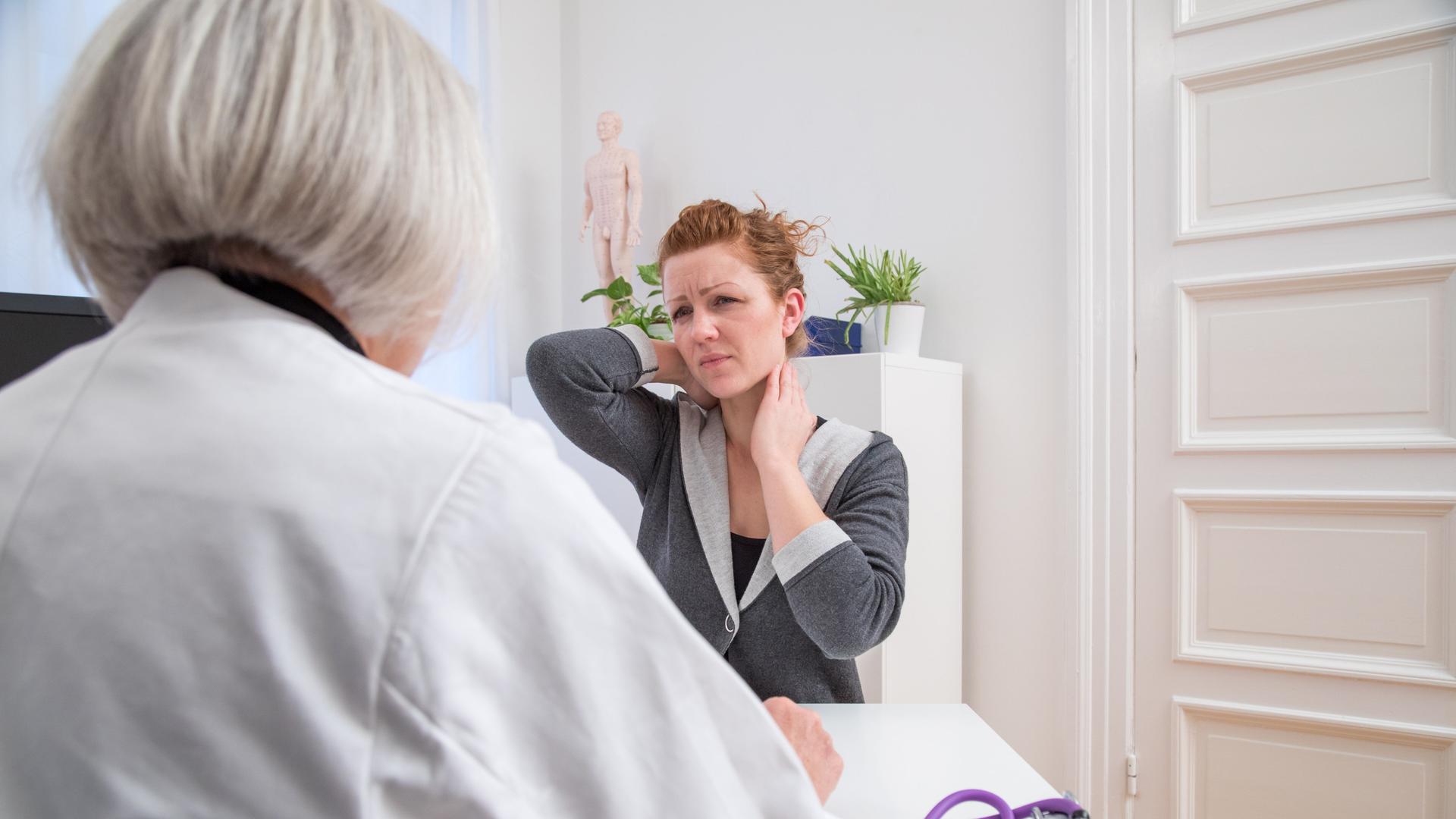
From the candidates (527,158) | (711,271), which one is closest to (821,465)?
(711,271)

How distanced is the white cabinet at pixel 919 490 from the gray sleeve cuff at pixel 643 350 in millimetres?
773

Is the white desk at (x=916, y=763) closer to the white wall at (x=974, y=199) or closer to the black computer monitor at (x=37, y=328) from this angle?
the black computer monitor at (x=37, y=328)

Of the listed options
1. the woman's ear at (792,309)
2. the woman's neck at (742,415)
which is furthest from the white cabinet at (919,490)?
the woman's neck at (742,415)

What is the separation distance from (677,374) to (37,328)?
85 cm

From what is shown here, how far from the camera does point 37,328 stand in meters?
1.05

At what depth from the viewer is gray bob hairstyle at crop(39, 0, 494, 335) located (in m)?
0.45

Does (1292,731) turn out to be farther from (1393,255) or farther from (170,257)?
(170,257)

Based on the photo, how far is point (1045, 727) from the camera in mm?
2461

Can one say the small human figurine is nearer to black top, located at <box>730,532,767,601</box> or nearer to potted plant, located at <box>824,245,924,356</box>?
potted plant, located at <box>824,245,924,356</box>

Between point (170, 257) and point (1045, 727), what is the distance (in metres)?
2.43

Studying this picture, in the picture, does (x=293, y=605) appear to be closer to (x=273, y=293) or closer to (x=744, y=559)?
(x=273, y=293)

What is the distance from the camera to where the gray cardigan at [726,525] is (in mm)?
1204

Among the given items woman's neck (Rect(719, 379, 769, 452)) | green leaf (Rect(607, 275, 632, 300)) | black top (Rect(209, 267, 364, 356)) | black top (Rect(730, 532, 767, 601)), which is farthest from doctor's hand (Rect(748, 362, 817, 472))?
green leaf (Rect(607, 275, 632, 300))

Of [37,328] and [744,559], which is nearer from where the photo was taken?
[37,328]
